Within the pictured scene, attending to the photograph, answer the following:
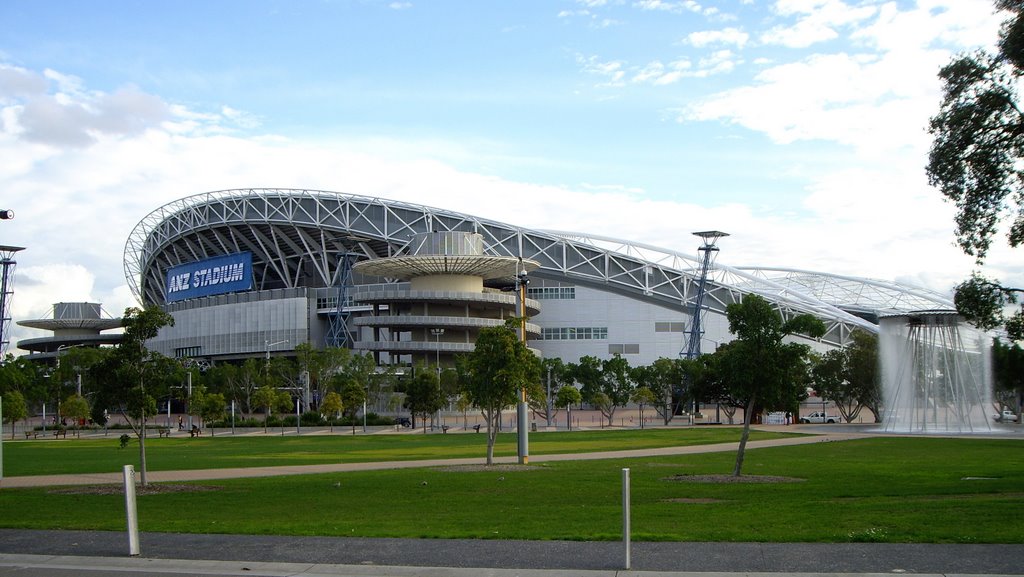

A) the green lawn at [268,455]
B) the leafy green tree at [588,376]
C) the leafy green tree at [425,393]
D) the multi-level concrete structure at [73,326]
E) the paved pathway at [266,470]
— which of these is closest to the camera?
the paved pathway at [266,470]

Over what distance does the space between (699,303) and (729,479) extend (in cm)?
9309

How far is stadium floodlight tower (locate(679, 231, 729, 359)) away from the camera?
114 m

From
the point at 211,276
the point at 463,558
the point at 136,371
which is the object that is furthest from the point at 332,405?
the point at 463,558

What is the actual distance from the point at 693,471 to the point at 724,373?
4.69 meters

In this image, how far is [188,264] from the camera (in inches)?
6403

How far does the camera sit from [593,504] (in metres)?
22.1

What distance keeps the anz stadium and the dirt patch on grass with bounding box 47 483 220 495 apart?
3481 inches

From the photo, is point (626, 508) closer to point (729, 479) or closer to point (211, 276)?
point (729, 479)

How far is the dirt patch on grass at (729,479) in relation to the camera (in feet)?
90.9

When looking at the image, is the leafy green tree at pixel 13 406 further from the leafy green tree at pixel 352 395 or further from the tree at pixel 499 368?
the tree at pixel 499 368

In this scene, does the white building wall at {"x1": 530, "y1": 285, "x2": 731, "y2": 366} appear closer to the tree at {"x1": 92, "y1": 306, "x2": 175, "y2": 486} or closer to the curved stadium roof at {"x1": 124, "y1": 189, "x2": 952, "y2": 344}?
the curved stadium roof at {"x1": 124, "y1": 189, "x2": 952, "y2": 344}

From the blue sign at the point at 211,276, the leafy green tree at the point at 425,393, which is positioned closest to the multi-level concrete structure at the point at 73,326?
the blue sign at the point at 211,276

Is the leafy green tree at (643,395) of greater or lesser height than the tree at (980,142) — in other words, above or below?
below

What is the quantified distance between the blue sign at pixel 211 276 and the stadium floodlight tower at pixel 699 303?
68.8m
